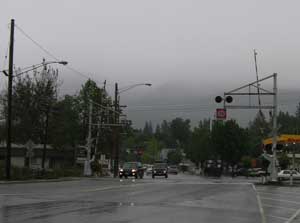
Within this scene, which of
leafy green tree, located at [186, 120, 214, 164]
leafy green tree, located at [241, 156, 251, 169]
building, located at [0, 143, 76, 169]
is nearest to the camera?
building, located at [0, 143, 76, 169]

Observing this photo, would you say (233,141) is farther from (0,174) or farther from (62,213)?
(62,213)

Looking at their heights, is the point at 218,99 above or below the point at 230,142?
below

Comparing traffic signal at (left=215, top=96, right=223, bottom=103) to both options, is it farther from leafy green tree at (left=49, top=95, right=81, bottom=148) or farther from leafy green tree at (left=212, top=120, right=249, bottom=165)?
leafy green tree at (left=212, top=120, right=249, bottom=165)

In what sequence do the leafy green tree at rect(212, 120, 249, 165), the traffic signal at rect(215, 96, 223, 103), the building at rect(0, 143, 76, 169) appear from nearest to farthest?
the traffic signal at rect(215, 96, 223, 103) < the building at rect(0, 143, 76, 169) < the leafy green tree at rect(212, 120, 249, 165)

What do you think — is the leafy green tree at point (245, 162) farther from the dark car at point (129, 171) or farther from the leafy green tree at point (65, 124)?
the dark car at point (129, 171)

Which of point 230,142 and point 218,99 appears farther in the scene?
point 230,142

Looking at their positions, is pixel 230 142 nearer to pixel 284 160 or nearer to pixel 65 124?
pixel 284 160

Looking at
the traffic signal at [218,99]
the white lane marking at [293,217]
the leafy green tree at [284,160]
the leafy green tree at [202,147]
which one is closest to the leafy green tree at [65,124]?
the traffic signal at [218,99]

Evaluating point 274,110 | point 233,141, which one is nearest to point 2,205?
point 274,110

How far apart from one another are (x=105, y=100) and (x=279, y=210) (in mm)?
67329

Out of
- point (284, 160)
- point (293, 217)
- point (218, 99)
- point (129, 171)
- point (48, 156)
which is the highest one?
point (218, 99)

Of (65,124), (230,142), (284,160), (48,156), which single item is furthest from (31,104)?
(284,160)

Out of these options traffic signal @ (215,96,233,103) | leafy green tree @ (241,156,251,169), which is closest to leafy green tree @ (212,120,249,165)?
leafy green tree @ (241,156,251,169)

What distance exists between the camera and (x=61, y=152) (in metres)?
89.6
